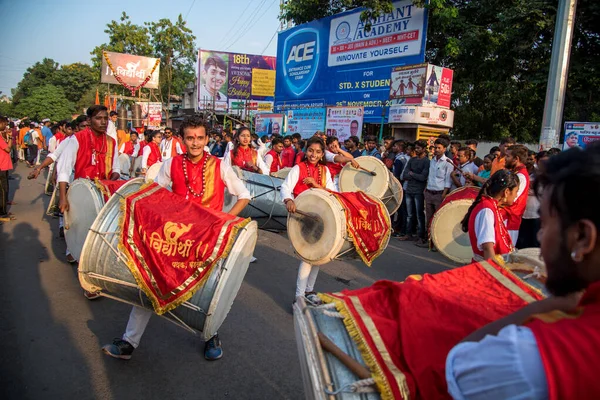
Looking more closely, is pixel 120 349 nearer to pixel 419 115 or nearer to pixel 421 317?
pixel 421 317

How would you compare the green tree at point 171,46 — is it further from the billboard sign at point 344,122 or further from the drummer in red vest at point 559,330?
the drummer in red vest at point 559,330

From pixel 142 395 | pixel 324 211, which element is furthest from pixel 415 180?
pixel 142 395

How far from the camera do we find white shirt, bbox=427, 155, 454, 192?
7070 mm

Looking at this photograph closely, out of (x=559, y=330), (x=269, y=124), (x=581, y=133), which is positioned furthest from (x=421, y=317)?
(x=269, y=124)

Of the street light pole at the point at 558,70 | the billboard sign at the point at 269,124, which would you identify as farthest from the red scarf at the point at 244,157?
the billboard sign at the point at 269,124

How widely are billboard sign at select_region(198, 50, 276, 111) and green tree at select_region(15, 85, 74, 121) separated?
65.7 feet

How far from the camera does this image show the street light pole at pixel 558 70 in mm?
7566

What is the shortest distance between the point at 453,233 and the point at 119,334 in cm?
342

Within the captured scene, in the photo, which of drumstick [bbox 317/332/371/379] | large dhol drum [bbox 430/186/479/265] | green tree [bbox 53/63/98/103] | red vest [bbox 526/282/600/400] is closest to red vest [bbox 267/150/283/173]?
large dhol drum [bbox 430/186/479/265]

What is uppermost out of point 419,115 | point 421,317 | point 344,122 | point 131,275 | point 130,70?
point 130,70

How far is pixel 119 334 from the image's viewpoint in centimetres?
353

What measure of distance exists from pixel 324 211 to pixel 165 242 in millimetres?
1770

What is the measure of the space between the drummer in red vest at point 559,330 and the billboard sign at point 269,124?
56.5 feet

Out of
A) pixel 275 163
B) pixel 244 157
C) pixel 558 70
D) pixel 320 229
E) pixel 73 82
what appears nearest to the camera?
pixel 320 229
